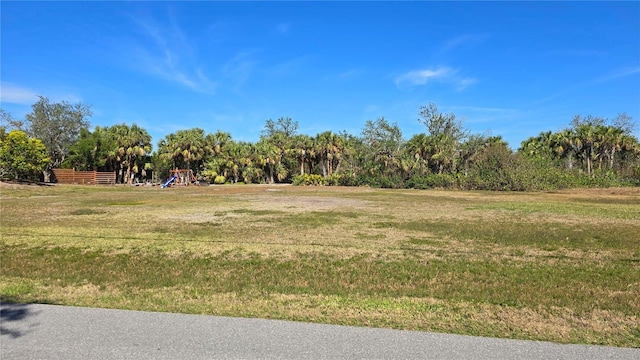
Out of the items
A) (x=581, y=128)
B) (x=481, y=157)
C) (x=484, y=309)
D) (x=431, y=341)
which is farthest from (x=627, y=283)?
(x=581, y=128)

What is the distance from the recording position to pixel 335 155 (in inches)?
2052

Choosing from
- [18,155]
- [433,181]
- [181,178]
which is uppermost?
[18,155]

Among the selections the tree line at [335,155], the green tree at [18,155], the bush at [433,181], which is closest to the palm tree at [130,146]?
the tree line at [335,155]

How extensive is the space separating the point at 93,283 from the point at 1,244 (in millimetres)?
4278

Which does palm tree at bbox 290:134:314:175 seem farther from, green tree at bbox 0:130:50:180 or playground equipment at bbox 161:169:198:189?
green tree at bbox 0:130:50:180

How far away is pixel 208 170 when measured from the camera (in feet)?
172

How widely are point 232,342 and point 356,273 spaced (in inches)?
121

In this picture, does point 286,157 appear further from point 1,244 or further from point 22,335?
point 22,335

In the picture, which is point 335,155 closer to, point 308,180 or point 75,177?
point 308,180

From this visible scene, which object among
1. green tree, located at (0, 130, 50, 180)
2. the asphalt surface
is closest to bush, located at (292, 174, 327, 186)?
green tree, located at (0, 130, 50, 180)

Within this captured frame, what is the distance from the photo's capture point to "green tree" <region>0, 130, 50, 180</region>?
38031mm

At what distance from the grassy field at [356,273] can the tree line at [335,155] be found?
100 ft

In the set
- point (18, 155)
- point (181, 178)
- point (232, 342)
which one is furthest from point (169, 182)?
point (232, 342)

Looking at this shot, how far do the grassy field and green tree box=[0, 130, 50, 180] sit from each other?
3288 cm
